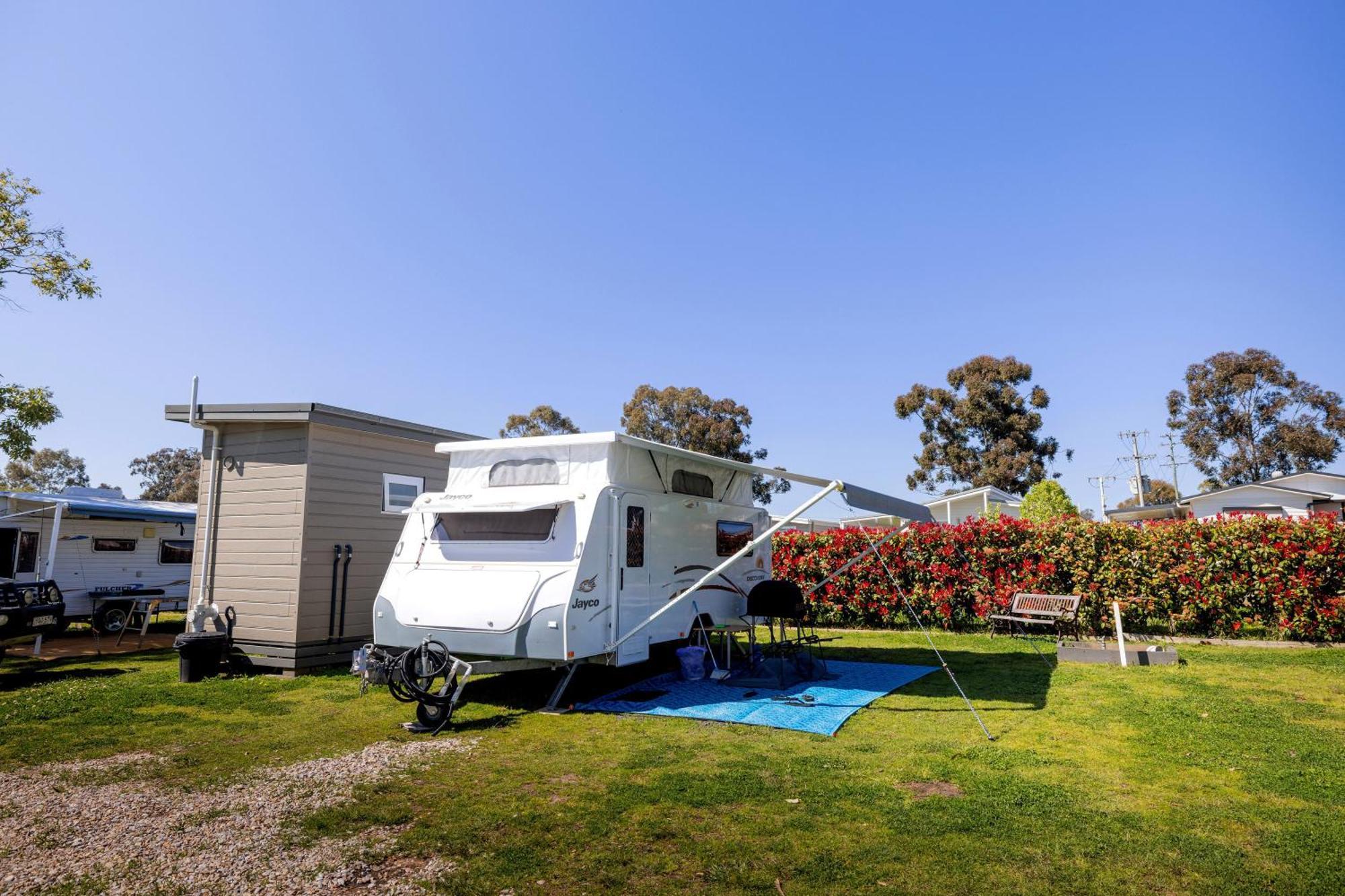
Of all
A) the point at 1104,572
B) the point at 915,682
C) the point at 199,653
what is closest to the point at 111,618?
the point at 199,653

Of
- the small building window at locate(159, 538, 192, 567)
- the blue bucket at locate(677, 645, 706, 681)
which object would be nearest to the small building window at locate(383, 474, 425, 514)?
the blue bucket at locate(677, 645, 706, 681)

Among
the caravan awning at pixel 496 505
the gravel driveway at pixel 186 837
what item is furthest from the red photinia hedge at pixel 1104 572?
the gravel driveway at pixel 186 837

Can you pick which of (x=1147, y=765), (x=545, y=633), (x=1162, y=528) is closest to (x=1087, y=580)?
(x=1162, y=528)

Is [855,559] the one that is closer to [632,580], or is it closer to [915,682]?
[915,682]

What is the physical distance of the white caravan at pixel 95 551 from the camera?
1429 centimetres

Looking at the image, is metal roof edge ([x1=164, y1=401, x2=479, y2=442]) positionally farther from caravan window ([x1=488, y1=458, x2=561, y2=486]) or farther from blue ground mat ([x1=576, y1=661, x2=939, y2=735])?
blue ground mat ([x1=576, y1=661, x2=939, y2=735])

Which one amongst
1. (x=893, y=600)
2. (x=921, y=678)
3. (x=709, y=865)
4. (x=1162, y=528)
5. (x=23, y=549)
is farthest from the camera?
(x=23, y=549)

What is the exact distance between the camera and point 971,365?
118ft

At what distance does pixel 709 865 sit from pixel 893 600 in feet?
35.5

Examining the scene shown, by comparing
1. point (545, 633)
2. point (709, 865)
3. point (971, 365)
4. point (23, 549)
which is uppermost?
point (971, 365)

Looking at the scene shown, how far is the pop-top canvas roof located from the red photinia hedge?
2.78m

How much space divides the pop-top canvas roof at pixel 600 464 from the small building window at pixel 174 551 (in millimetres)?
12634

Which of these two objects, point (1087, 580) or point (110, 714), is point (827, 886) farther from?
point (1087, 580)

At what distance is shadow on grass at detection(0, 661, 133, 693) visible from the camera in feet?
28.7
